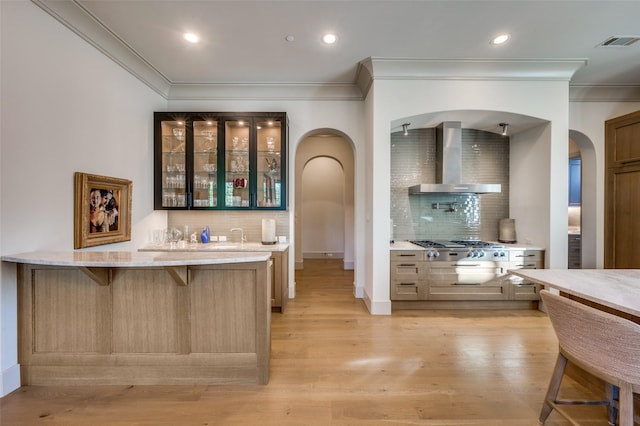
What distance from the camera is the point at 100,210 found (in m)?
2.72

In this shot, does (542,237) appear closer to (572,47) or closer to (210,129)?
(572,47)

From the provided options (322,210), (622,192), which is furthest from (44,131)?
(622,192)

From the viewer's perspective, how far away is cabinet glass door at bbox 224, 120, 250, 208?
3.70m

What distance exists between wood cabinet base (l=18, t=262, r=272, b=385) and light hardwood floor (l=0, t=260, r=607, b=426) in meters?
0.12

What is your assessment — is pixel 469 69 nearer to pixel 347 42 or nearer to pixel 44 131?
pixel 347 42

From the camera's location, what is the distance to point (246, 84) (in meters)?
3.77

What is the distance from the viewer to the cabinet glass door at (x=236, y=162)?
370cm

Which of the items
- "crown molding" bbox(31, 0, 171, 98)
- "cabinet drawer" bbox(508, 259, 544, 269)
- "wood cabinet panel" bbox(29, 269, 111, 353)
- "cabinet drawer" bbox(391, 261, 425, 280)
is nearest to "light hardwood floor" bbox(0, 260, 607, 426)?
"wood cabinet panel" bbox(29, 269, 111, 353)

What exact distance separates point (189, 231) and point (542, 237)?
479cm

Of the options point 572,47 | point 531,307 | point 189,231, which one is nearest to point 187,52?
point 189,231

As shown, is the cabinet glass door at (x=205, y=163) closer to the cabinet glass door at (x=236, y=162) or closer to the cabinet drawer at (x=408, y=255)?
the cabinet glass door at (x=236, y=162)

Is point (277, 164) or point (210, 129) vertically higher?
point (210, 129)

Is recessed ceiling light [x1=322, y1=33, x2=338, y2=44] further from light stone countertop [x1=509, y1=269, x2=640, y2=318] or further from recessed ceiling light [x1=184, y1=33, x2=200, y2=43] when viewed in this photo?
light stone countertop [x1=509, y1=269, x2=640, y2=318]

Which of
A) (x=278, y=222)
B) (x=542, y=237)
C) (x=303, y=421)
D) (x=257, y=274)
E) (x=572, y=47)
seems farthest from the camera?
(x=278, y=222)
